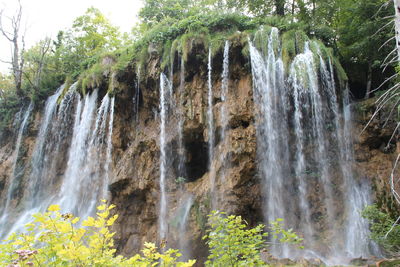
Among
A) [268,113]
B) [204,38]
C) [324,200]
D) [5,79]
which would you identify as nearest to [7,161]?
[5,79]

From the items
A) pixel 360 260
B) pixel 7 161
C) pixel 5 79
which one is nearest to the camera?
pixel 360 260

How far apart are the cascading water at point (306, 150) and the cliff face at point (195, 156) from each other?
0.07 m

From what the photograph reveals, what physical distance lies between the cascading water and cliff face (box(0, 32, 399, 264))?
0.24 feet

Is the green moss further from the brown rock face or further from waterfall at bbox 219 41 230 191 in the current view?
the brown rock face

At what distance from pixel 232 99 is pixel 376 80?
6532 mm

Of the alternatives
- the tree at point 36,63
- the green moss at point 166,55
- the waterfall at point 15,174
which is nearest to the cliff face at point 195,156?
the green moss at point 166,55

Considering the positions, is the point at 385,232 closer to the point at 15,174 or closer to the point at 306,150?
the point at 306,150

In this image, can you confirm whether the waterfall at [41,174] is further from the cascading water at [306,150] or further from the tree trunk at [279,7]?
the tree trunk at [279,7]

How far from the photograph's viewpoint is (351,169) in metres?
10.6

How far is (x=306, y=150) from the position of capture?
1066cm

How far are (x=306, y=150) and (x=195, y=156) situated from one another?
12.9 feet

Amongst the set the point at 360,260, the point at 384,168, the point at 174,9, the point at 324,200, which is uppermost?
the point at 174,9

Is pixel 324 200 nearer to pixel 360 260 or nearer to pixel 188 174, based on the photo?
pixel 360 260

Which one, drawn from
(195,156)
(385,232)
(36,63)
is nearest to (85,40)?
(36,63)
